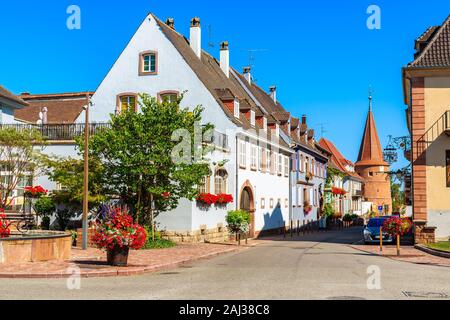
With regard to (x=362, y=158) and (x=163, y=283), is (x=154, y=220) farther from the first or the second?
(x=362, y=158)

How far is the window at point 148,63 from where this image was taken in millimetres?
33000

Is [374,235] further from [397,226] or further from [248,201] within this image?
[248,201]

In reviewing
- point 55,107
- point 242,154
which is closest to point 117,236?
point 242,154

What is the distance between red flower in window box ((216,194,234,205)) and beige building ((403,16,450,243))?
918cm

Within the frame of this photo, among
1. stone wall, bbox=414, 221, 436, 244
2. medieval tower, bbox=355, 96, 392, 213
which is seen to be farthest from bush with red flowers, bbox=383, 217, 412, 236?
medieval tower, bbox=355, 96, 392, 213

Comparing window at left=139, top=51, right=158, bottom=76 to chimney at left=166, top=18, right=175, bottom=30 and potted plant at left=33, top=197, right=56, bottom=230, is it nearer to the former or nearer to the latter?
chimney at left=166, top=18, right=175, bottom=30

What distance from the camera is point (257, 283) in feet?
42.5

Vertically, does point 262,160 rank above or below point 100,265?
above

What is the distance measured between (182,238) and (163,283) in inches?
543

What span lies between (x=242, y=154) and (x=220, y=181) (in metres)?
2.82

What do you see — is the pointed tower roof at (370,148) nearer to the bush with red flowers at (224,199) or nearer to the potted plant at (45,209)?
the bush with red flowers at (224,199)

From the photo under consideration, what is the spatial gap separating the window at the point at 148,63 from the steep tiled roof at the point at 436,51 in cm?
1358
